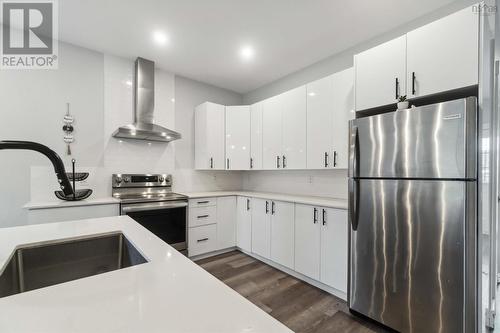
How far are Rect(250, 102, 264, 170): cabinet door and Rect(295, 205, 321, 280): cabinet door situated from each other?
3.82ft

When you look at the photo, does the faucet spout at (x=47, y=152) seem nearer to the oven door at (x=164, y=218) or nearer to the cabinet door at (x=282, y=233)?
the oven door at (x=164, y=218)

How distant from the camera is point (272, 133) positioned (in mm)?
3277

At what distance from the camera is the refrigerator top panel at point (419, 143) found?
1396mm

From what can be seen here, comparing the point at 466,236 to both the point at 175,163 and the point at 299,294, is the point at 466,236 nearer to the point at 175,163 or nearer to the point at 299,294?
the point at 299,294

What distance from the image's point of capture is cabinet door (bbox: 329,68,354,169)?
237 cm

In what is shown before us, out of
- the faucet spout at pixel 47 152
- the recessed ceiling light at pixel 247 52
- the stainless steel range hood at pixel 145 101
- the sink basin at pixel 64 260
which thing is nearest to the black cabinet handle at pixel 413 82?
the recessed ceiling light at pixel 247 52

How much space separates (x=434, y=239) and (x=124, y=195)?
324 centimetres

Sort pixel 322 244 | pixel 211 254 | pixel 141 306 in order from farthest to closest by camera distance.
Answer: pixel 211 254, pixel 322 244, pixel 141 306

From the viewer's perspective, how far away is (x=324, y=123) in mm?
2604

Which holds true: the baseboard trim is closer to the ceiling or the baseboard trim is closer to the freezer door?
the freezer door

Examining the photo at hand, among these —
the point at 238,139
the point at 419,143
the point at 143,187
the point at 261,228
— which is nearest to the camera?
the point at 419,143

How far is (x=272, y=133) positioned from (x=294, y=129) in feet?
1.37

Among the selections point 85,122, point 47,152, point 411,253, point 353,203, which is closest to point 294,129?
point 353,203

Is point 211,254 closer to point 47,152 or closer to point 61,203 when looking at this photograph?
point 61,203
